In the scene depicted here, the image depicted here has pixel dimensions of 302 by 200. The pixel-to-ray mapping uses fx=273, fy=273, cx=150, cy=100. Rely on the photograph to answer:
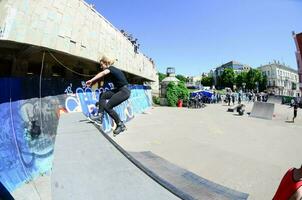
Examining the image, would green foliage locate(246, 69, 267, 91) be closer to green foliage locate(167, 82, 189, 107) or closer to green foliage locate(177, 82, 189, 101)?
green foliage locate(177, 82, 189, 101)

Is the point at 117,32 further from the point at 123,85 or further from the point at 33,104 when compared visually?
the point at 123,85

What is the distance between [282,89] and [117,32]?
380 feet

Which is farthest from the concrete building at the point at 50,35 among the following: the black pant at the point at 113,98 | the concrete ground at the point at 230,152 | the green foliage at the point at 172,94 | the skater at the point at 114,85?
the green foliage at the point at 172,94

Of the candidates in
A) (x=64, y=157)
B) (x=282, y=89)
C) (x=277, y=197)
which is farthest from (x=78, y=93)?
(x=282, y=89)

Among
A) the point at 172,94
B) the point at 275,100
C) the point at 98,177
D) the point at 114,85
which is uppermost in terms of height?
the point at 114,85

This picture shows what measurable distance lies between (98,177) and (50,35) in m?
9.17

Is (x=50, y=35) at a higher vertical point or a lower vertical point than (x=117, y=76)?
higher

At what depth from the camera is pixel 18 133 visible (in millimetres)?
7965

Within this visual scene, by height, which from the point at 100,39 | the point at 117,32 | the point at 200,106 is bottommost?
the point at 200,106

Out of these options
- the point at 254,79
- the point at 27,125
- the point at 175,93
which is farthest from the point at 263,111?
the point at 254,79

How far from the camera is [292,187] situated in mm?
2432

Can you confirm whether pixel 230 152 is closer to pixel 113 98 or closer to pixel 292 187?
pixel 113 98

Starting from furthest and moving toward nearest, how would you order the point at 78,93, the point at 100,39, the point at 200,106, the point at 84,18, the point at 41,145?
the point at 200,106 < the point at 100,39 < the point at 84,18 < the point at 78,93 < the point at 41,145

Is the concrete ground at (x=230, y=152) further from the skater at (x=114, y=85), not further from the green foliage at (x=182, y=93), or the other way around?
the green foliage at (x=182, y=93)
